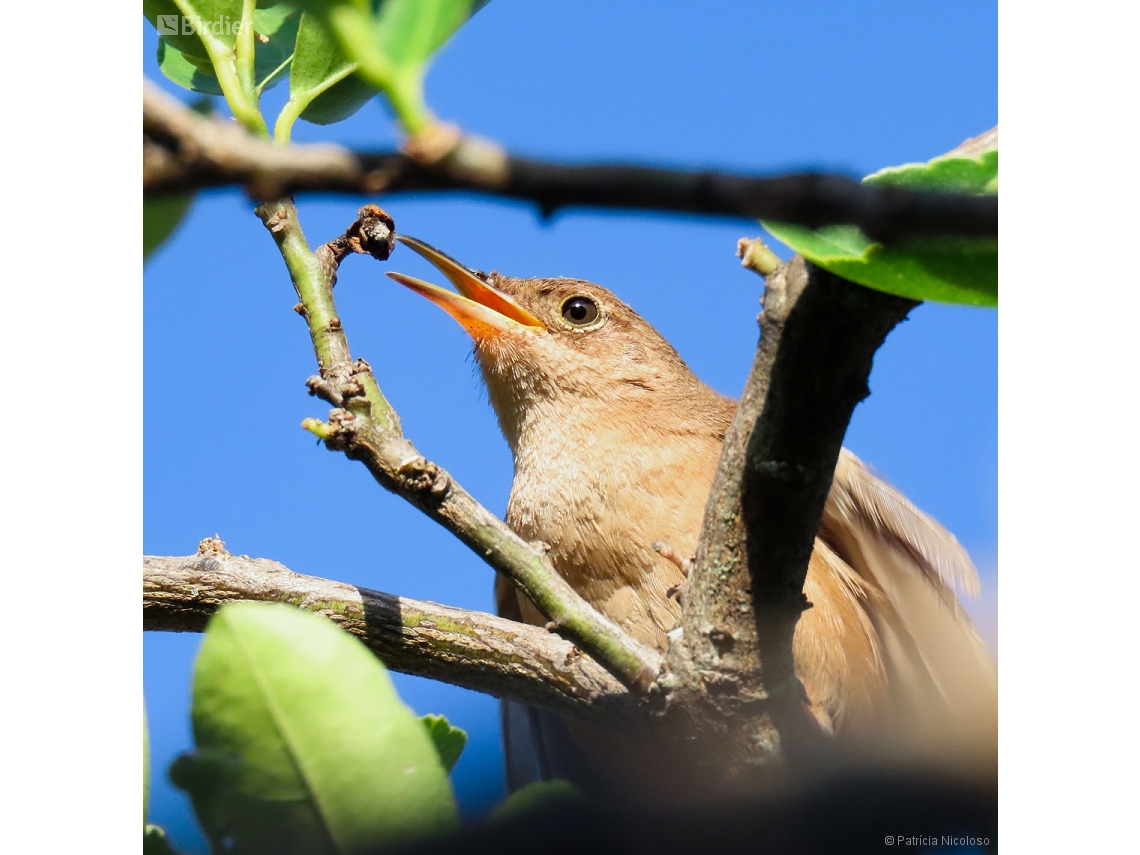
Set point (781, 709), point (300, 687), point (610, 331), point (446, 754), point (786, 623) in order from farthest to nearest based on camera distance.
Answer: point (610, 331)
point (781, 709)
point (786, 623)
point (446, 754)
point (300, 687)

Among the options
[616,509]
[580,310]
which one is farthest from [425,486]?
[580,310]

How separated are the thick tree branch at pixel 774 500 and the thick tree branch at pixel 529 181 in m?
0.65

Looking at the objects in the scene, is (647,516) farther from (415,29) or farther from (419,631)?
(415,29)

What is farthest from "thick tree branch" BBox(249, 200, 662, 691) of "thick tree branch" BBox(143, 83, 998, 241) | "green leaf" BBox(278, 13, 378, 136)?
"thick tree branch" BBox(143, 83, 998, 241)

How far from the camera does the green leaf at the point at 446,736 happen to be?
1.48 m

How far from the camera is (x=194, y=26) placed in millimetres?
1806

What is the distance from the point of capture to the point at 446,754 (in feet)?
4.87

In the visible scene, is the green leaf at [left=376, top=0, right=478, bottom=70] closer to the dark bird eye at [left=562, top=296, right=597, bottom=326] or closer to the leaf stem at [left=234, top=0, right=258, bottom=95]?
the leaf stem at [left=234, top=0, right=258, bottom=95]

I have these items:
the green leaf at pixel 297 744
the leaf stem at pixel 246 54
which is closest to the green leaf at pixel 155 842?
the green leaf at pixel 297 744

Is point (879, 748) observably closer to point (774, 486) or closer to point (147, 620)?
→ point (774, 486)

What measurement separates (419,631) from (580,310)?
4.93 feet

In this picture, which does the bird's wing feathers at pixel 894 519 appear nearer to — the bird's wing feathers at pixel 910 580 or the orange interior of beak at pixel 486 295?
the bird's wing feathers at pixel 910 580

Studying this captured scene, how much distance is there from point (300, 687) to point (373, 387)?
61 centimetres
